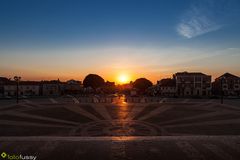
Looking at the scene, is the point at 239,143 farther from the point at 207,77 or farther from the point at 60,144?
the point at 207,77

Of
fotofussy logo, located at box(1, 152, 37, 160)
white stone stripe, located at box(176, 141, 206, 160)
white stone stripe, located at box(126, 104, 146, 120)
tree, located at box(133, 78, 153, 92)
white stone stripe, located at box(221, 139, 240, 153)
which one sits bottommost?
white stone stripe, located at box(126, 104, 146, 120)

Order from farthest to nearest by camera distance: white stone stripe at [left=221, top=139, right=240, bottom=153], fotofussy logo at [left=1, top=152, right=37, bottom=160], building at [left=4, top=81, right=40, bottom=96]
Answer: building at [left=4, top=81, right=40, bottom=96] → white stone stripe at [left=221, top=139, right=240, bottom=153] → fotofussy logo at [left=1, top=152, right=37, bottom=160]

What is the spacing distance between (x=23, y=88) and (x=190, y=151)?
101803mm

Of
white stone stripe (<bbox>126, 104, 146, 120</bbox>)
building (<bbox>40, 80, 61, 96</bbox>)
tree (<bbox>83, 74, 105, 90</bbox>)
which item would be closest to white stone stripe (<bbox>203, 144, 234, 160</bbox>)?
white stone stripe (<bbox>126, 104, 146, 120</bbox>)

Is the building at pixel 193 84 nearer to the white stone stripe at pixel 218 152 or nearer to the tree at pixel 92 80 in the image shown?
the tree at pixel 92 80

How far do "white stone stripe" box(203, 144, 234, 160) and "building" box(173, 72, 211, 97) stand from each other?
263 ft

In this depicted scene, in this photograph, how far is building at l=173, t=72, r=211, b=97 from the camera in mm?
85688

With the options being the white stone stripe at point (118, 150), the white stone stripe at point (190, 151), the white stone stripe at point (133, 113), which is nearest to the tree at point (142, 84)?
the white stone stripe at point (133, 113)

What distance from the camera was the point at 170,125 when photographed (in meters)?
19.5

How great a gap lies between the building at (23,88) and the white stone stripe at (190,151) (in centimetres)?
9290

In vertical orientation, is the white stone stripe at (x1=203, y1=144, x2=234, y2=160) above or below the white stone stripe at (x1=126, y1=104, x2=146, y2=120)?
above

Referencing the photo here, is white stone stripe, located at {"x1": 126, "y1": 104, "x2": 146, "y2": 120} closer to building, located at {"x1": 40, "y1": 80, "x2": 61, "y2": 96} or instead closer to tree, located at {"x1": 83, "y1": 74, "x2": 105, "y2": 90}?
tree, located at {"x1": 83, "y1": 74, "x2": 105, "y2": 90}

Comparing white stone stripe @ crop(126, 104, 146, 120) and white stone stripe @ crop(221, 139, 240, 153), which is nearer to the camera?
white stone stripe @ crop(221, 139, 240, 153)

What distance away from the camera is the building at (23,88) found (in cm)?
9200
